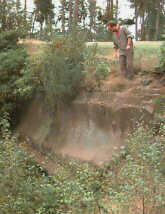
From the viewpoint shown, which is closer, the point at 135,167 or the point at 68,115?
the point at 135,167

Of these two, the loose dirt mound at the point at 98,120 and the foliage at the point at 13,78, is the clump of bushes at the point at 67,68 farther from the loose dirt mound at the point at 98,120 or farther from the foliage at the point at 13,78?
the foliage at the point at 13,78

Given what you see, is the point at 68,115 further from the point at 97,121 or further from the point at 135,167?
the point at 135,167

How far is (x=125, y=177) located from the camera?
200 inches

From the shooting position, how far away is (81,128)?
10.4 metres

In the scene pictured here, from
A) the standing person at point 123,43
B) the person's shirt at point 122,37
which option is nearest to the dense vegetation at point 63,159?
the standing person at point 123,43

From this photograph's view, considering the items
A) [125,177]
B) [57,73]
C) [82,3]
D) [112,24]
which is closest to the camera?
[125,177]

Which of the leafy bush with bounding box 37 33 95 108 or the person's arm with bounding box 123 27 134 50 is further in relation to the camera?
the leafy bush with bounding box 37 33 95 108

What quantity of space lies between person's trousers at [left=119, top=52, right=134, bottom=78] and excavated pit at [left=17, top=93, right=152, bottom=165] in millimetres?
1299

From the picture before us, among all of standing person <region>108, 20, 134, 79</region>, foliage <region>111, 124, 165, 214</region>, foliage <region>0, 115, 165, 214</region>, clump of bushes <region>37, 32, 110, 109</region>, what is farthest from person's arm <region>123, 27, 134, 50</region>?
foliage <region>111, 124, 165, 214</region>

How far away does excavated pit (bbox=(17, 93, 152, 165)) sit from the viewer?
9.11 m

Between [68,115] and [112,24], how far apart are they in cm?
377

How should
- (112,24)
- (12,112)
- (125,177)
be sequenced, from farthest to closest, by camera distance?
(12,112) → (112,24) → (125,177)

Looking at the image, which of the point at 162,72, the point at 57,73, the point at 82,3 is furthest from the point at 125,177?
the point at 82,3

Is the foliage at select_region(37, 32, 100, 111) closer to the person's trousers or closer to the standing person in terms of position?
the person's trousers
